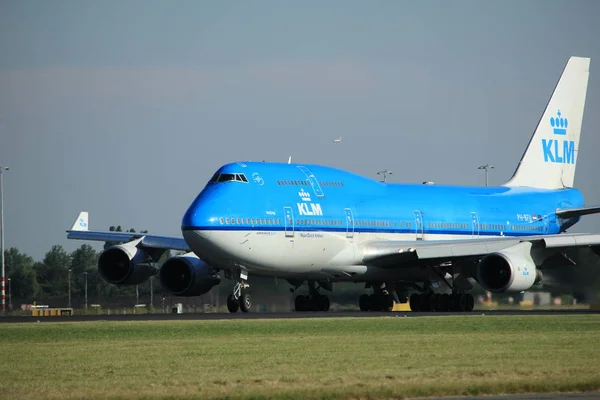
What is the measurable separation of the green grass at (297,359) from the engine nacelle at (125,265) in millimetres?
12991

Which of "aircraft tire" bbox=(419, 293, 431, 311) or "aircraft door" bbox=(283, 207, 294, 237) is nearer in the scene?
"aircraft door" bbox=(283, 207, 294, 237)

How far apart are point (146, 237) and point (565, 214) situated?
1950 centimetres

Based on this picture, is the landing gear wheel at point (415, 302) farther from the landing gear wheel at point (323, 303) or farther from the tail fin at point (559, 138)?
the tail fin at point (559, 138)

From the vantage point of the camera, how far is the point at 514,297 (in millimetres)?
51094

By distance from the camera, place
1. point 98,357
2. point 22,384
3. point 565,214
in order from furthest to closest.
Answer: point 565,214 < point 98,357 < point 22,384

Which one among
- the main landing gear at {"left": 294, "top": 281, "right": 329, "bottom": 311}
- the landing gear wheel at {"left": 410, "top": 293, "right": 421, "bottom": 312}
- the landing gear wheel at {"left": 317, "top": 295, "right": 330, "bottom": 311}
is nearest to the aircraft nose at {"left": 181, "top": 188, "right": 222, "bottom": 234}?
the main landing gear at {"left": 294, "top": 281, "right": 329, "bottom": 311}

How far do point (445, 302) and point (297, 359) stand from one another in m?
24.7

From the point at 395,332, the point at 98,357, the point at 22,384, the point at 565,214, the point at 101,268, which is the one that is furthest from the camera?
the point at 565,214

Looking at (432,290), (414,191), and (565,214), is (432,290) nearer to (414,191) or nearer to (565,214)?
(414,191)

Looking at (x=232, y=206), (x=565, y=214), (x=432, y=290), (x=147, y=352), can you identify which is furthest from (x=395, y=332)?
(x=565, y=214)

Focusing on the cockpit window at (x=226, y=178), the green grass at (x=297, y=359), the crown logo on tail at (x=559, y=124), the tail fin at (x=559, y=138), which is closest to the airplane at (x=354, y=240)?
the cockpit window at (x=226, y=178)

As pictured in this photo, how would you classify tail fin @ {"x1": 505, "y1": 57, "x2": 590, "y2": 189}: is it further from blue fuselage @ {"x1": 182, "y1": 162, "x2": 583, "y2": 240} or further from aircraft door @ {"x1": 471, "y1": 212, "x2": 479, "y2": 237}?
aircraft door @ {"x1": 471, "y1": 212, "x2": 479, "y2": 237}

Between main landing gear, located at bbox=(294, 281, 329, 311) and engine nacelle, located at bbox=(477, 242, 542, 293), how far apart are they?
7.44 metres

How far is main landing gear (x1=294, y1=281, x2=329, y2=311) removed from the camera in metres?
49.5
